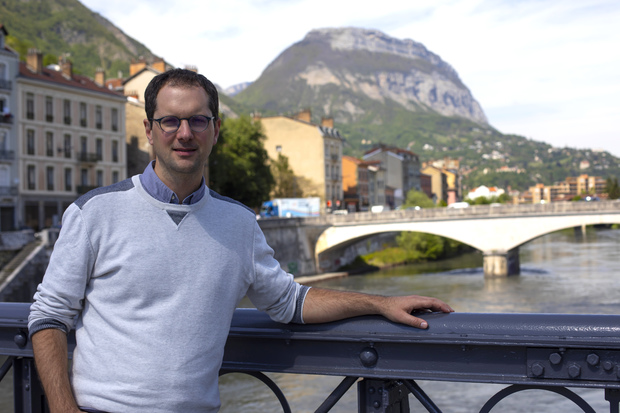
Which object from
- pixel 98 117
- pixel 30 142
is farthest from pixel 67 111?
pixel 30 142

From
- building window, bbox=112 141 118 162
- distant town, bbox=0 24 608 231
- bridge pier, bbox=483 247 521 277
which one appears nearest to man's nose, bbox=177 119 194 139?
distant town, bbox=0 24 608 231

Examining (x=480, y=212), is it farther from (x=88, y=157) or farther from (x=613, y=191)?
(x=613, y=191)

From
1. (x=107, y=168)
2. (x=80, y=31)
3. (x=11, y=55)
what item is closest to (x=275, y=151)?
(x=107, y=168)

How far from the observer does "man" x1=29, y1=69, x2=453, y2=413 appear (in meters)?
1.91

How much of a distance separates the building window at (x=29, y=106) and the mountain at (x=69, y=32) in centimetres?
7092

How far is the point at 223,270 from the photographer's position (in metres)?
2.02

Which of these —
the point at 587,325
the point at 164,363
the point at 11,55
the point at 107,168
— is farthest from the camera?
the point at 107,168

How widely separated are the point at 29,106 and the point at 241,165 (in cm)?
1282

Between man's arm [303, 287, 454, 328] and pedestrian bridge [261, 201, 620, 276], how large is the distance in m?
35.2

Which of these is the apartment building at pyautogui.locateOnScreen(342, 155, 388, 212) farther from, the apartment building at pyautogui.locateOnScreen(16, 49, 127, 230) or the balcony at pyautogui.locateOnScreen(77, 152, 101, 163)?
the balcony at pyautogui.locateOnScreen(77, 152, 101, 163)

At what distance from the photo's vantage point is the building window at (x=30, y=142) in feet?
106

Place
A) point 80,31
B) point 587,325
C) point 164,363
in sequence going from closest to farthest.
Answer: point 587,325, point 164,363, point 80,31

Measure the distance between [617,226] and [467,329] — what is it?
98131 millimetres

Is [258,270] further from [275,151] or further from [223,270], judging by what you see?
[275,151]
